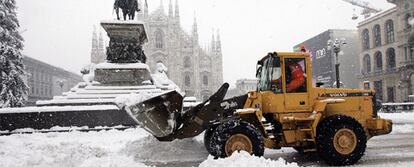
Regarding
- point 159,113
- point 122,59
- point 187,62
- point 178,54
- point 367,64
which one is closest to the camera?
point 159,113

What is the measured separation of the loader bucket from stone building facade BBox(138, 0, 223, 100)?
2898 inches

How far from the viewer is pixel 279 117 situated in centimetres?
758

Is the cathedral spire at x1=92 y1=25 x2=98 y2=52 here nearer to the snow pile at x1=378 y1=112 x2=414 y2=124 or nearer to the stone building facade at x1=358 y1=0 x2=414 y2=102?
the stone building facade at x1=358 y1=0 x2=414 y2=102

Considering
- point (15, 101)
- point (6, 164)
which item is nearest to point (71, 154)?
point (6, 164)

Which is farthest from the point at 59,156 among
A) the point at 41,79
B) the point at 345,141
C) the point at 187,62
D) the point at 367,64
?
the point at 41,79

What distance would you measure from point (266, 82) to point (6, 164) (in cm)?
552

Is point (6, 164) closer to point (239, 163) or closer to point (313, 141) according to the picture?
point (239, 163)

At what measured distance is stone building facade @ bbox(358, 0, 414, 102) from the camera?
4662 cm

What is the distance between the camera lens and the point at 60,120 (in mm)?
13391

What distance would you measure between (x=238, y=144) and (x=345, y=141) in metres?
2.26

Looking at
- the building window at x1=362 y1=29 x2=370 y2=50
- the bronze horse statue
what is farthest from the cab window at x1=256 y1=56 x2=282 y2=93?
the building window at x1=362 y1=29 x2=370 y2=50

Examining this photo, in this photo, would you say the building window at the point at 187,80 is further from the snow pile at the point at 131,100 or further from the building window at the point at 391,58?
the snow pile at the point at 131,100

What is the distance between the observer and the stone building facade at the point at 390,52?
46625 millimetres

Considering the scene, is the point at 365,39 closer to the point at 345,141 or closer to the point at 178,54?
the point at 178,54
